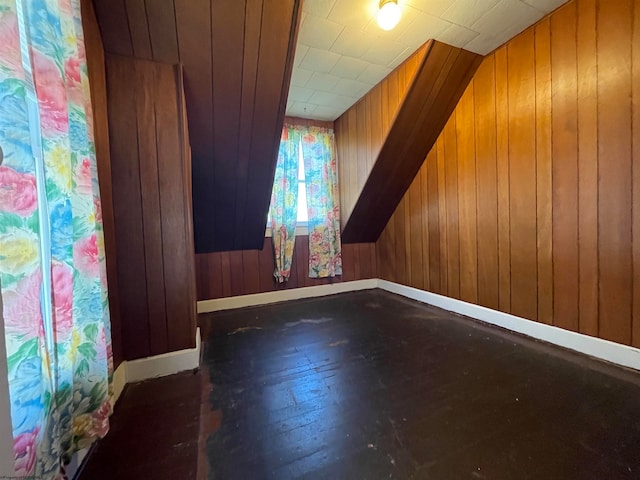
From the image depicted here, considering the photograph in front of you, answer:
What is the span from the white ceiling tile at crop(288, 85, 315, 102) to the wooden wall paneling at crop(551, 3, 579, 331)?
75.4 inches

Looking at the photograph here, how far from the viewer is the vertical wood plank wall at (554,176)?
155 cm

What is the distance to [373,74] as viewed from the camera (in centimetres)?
246

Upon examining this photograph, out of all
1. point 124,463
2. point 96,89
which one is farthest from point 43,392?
point 96,89

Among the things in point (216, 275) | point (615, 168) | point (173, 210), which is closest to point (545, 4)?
point (615, 168)

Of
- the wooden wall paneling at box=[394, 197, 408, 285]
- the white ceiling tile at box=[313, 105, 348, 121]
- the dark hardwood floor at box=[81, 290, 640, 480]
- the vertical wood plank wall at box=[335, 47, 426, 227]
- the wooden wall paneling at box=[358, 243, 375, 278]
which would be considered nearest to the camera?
the dark hardwood floor at box=[81, 290, 640, 480]

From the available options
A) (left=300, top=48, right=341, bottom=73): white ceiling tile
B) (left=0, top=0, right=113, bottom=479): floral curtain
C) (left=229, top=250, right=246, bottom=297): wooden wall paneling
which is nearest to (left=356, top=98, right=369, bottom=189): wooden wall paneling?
(left=300, top=48, right=341, bottom=73): white ceiling tile

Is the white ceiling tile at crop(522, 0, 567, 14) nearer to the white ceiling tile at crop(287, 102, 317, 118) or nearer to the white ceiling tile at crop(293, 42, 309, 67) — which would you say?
the white ceiling tile at crop(293, 42, 309, 67)

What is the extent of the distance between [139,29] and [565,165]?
2.70 m

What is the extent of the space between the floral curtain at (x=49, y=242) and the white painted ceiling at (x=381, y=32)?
143 centimetres

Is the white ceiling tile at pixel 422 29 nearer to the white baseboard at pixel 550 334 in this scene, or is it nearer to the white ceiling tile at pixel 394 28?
the white ceiling tile at pixel 394 28

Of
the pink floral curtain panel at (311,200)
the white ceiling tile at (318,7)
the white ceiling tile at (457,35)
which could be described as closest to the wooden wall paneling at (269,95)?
the white ceiling tile at (318,7)

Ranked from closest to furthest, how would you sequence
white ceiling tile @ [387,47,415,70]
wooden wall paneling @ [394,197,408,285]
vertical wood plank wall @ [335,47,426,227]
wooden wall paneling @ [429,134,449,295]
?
white ceiling tile @ [387,47,415,70], vertical wood plank wall @ [335,47,426,227], wooden wall paneling @ [429,134,449,295], wooden wall paneling @ [394,197,408,285]

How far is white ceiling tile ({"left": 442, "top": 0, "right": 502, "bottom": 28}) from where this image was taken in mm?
1682

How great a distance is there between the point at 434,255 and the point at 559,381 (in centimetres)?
151
